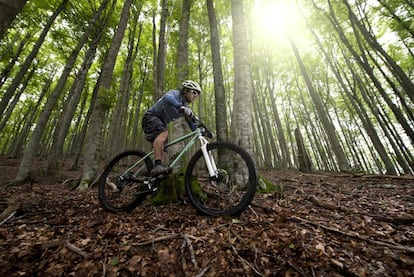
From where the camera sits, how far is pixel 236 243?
2.13 m

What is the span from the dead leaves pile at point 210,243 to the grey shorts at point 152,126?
1.49 meters

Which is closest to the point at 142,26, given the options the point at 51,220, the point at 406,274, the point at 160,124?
the point at 160,124

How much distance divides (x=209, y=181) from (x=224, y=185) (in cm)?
33

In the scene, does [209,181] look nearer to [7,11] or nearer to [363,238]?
[363,238]

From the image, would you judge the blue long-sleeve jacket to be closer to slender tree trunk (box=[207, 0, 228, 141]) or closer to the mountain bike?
the mountain bike

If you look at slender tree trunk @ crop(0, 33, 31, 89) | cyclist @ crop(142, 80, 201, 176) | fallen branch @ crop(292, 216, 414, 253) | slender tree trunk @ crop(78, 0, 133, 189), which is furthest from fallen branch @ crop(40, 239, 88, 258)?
slender tree trunk @ crop(0, 33, 31, 89)

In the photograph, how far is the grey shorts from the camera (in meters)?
3.51

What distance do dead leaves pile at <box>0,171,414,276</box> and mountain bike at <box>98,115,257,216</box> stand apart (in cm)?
27

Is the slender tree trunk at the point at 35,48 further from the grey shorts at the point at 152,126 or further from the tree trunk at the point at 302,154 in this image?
the tree trunk at the point at 302,154

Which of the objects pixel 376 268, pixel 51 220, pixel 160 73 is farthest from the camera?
pixel 160 73

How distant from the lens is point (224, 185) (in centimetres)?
349

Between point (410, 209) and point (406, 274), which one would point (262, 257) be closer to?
point (406, 274)

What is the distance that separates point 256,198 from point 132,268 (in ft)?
8.32

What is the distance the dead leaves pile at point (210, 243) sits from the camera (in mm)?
1759
